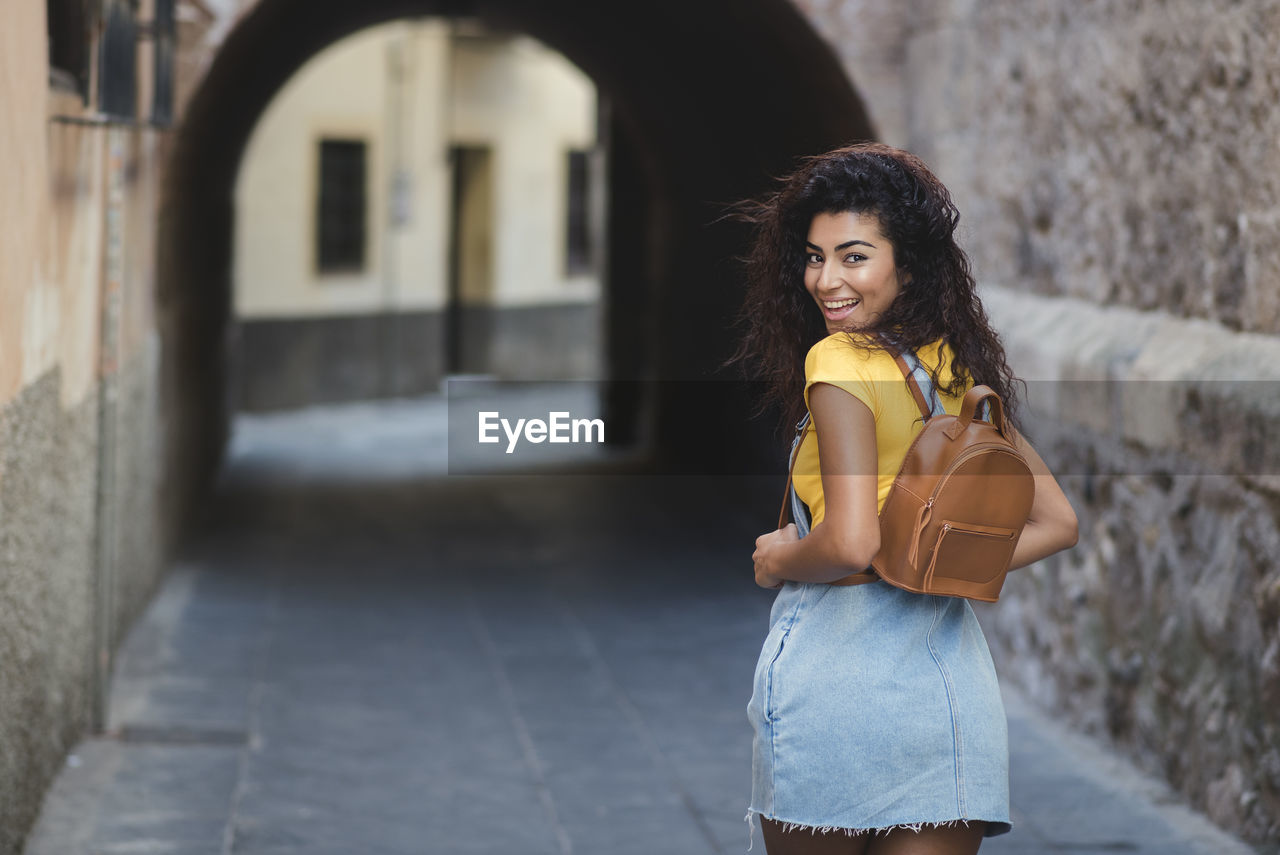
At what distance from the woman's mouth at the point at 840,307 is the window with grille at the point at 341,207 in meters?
15.4

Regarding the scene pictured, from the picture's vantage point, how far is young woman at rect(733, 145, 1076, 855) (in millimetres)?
2217

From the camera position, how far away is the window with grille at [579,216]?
22.0 metres

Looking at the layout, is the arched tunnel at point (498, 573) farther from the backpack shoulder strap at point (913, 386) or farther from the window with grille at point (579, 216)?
the window with grille at point (579, 216)

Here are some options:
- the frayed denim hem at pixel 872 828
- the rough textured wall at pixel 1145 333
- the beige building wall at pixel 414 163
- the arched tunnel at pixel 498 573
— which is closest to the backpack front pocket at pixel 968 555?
the frayed denim hem at pixel 872 828

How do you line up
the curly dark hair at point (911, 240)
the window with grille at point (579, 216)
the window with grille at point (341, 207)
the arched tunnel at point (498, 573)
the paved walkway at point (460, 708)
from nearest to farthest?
the curly dark hair at point (911, 240) < the paved walkway at point (460, 708) < the arched tunnel at point (498, 573) < the window with grille at point (341, 207) < the window with grille at point (579, 216)

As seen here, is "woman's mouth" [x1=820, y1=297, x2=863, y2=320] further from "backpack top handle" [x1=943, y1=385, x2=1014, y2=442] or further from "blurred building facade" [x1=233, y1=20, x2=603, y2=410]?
"blurred building facade" [x1=233, y1=20, x2=603, y2=410]

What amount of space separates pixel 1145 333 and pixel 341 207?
1354 centimetres

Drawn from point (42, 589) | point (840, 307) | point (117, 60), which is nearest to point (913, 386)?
point (840, 307)

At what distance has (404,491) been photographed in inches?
428

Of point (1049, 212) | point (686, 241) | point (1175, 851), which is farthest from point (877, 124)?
point (686, 241)

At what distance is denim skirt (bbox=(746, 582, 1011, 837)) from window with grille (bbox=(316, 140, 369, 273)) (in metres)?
15.5

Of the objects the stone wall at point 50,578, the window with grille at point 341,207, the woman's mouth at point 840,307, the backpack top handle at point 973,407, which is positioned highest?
the window with grille at point 341,207

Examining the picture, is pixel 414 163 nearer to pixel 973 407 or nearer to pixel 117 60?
pixel 117 60

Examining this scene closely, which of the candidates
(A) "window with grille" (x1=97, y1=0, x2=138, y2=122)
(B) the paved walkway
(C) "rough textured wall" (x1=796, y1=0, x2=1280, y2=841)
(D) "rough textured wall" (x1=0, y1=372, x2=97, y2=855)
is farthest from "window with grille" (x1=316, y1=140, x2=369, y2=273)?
(D) "rough textured wall" (x1=0, y1=372, x2=97, y2=855)
